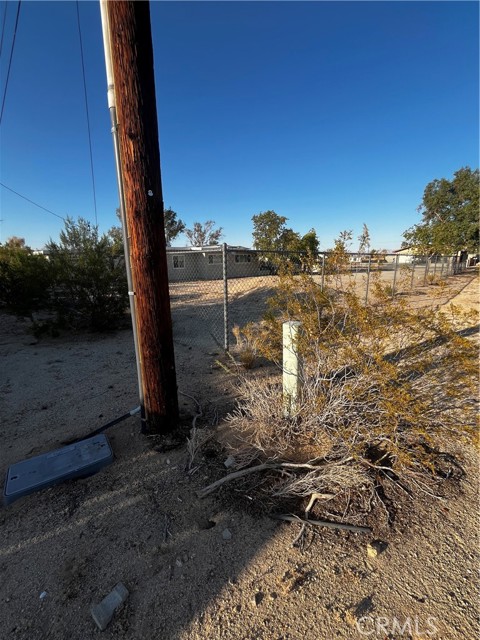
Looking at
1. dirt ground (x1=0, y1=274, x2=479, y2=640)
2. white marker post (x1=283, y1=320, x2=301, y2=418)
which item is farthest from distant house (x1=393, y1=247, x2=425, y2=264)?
dirt ground (x1=0, y1=274, x2=479, y2=640)

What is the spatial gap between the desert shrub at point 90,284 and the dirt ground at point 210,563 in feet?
15.9

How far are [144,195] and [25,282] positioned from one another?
671 cm

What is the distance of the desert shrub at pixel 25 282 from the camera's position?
23.4 feet

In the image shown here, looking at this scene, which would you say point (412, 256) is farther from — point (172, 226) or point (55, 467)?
point (172, 226)

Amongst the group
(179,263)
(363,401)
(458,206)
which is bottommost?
(363,401)

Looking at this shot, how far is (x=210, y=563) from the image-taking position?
1.69 meters

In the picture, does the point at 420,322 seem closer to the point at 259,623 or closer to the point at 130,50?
the point at 259,623

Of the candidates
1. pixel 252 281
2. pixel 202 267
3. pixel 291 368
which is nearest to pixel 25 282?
pixel 291 368

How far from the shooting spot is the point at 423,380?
2.29m

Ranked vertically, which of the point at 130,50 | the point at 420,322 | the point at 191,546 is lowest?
the point at 191,546

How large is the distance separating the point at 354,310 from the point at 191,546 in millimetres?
2053

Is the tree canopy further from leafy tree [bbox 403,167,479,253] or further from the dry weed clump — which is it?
the dry weed clump

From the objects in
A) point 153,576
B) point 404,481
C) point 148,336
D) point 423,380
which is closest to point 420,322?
point 423,380

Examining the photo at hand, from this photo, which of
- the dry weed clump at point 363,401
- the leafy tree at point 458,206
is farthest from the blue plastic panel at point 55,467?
the leafy tree at point 458,206
